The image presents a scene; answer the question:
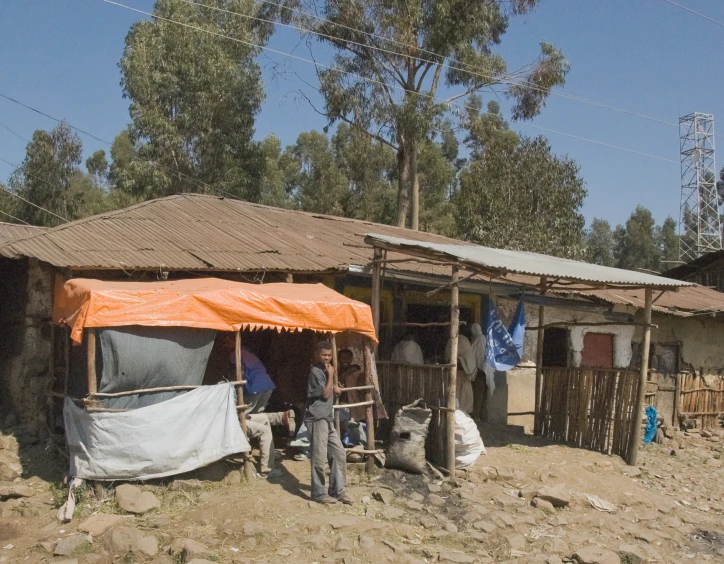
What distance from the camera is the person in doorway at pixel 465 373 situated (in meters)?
10.0

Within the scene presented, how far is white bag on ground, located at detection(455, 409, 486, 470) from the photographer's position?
802 cm

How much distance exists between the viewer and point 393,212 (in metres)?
29.5

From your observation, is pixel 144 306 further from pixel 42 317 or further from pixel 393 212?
pixel 393 212

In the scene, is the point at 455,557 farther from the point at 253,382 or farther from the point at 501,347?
the point at 501,347

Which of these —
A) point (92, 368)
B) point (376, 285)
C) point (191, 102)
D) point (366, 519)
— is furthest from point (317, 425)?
point (191, 102)

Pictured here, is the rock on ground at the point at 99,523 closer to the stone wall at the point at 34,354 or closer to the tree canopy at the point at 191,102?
the stone wall at the point at 34,354

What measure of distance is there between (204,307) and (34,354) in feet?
8.74

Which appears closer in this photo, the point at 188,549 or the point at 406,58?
the point at 188,549

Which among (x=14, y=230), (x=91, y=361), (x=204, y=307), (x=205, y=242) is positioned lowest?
(x=91, y=361)

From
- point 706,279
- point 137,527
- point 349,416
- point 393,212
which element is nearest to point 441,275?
point 349,416

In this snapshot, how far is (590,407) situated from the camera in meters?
9.96

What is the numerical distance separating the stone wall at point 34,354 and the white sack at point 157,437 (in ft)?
5.14

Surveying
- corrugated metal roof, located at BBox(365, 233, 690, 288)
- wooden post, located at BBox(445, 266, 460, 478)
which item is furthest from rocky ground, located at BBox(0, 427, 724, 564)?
corrugated metal roof, located at BBox(365, 233, 690, 288)

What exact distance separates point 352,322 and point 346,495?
5.63ft
